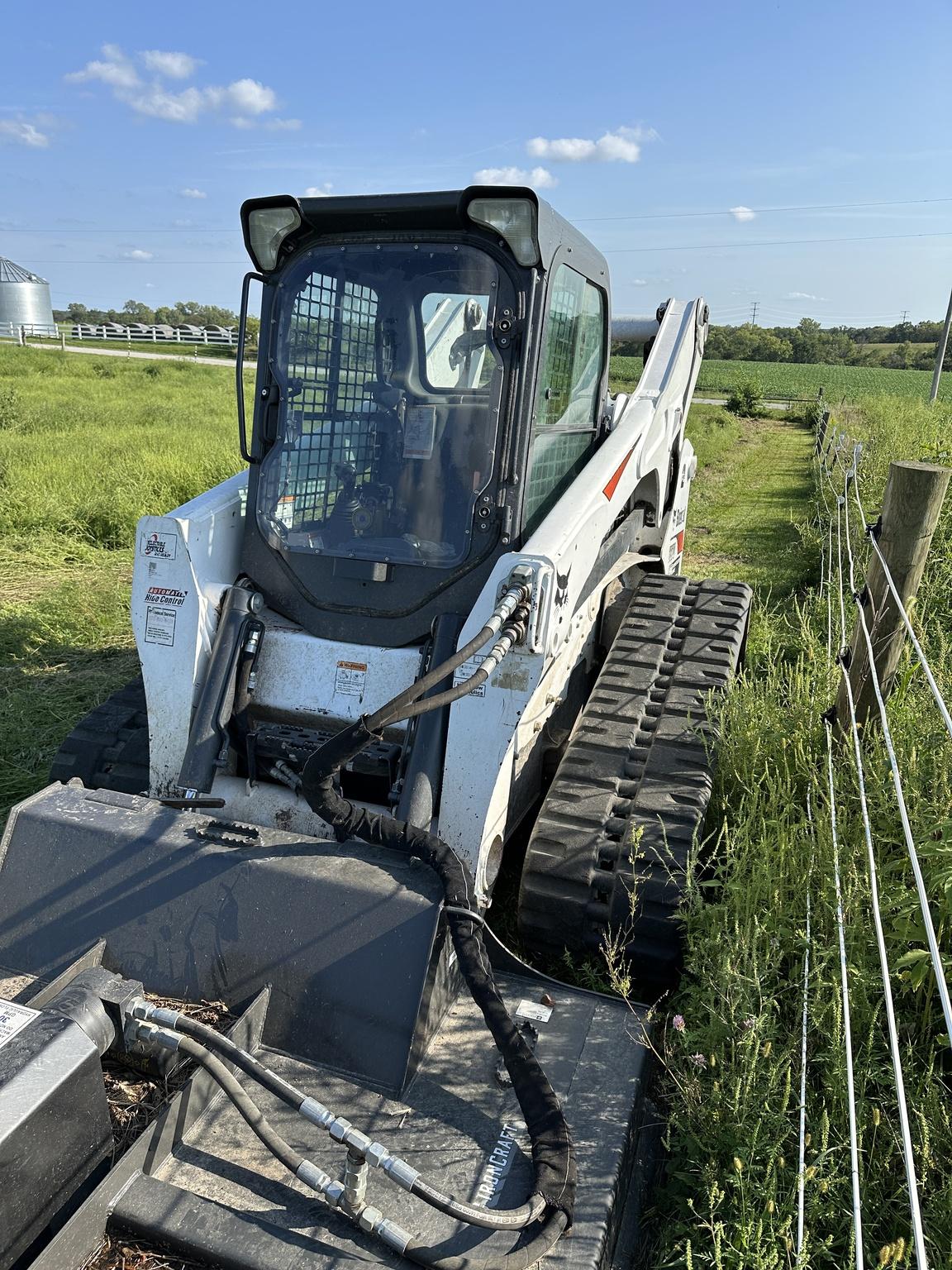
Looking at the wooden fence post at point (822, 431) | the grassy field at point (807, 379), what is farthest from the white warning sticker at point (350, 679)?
the grassy field at point (807, 379)

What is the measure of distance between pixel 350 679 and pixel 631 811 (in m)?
1.08

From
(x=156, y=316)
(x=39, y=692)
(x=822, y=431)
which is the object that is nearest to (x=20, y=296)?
(x=156, y=316)

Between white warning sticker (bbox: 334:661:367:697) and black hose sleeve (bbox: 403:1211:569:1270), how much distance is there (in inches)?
70.2

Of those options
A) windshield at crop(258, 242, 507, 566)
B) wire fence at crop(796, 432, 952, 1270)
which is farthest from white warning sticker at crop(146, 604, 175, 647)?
wire fence at crop(796, 432, 952, 1270)

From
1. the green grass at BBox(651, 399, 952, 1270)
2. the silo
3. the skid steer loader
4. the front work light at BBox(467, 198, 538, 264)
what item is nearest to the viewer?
the skid steer loader

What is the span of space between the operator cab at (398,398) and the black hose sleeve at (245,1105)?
62.0 inches

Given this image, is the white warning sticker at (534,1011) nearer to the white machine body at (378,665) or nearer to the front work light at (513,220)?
the white machine body at (378,665)

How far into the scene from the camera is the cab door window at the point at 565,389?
345cm

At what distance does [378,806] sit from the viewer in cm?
331

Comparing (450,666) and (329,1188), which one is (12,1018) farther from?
(450,666)

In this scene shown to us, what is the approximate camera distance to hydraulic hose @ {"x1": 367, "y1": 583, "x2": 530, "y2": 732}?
2553mm

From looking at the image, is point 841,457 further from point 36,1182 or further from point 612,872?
point 36,1182

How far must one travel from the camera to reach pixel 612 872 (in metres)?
3.04

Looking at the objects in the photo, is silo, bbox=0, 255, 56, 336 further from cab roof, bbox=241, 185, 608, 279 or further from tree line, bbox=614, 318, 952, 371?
cab roof, bbox=241, 185, 608, 279
